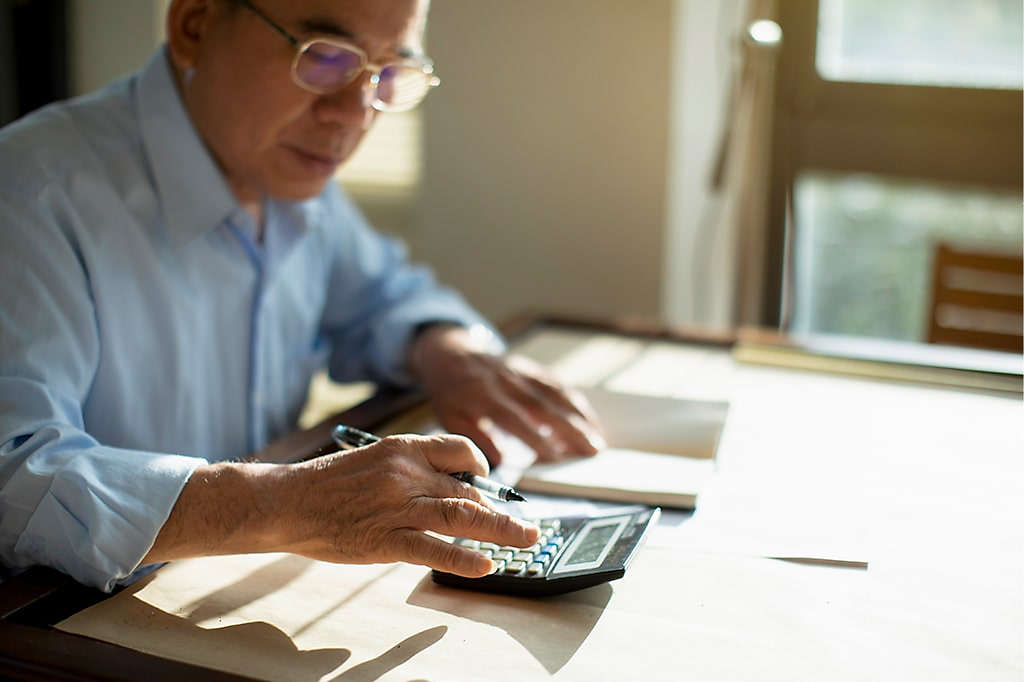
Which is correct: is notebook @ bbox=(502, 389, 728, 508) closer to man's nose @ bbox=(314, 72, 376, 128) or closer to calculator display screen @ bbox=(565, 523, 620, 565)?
calculator display screen @ bbox=(565, 523, 620, 565)

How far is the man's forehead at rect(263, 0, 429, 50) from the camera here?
1.25 meters

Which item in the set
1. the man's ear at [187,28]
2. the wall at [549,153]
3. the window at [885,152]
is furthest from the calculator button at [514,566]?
the window at [885,152]

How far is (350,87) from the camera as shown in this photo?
1.31m

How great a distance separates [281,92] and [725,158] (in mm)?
1132

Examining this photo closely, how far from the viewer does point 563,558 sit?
1.01 m

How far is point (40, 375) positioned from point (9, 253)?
15 centimetres

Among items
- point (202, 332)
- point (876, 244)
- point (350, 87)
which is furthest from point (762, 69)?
point (202, 332)

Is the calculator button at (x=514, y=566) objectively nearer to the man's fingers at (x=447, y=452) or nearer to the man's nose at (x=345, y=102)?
the man's fingers at (x=447, y=452)

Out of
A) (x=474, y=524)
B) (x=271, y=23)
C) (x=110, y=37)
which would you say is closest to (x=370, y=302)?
(x=271, y=23)

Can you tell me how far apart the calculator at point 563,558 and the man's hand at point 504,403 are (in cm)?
23

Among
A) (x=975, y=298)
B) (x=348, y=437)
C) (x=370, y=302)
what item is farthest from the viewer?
(x=975, y=298)

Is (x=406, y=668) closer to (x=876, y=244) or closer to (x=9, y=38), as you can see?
(x=876, y=244)

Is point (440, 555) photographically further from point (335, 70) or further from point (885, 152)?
point (885, 152)

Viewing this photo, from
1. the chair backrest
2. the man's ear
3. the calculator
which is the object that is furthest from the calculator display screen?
the chair backrest
